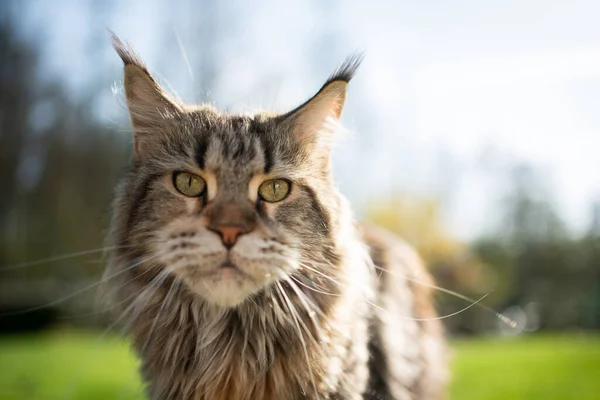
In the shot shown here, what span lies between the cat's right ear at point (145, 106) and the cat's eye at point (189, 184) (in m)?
0.25

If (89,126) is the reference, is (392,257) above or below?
below

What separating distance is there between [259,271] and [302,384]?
0.46 m

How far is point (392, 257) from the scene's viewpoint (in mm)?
2713

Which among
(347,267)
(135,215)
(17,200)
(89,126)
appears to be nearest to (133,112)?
(135,215)

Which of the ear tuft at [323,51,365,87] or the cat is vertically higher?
the ear tuft at [323,51,365,87]

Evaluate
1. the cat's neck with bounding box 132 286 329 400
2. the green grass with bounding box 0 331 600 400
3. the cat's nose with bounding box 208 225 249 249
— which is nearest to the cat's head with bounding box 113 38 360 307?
the cat's nose with bounding box 208 225 249 249

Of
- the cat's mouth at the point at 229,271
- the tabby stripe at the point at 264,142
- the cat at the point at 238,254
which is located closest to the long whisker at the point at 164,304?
the cat at the point at 238,254

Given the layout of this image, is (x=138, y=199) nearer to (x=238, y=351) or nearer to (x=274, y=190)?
(x=274, y=190)

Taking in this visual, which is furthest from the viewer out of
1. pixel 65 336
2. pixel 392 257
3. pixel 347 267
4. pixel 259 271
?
pixel 65 336

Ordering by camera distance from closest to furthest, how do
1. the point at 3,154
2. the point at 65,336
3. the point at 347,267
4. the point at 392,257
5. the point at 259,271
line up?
1. the point at 259,271
2. the point at 347,267
3. the point at 392,257
4. the point at 65,336
5. the point at 3,154

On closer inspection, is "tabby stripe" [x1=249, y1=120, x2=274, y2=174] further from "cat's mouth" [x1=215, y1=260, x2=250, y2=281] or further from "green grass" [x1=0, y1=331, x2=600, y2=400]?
"green grass" [x1=0, y1=331, x2=600, y2=400]

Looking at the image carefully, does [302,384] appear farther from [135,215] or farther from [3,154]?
[3,154]

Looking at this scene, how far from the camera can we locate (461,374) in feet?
18.7

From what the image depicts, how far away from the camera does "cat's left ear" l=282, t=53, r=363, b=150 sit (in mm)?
1961
